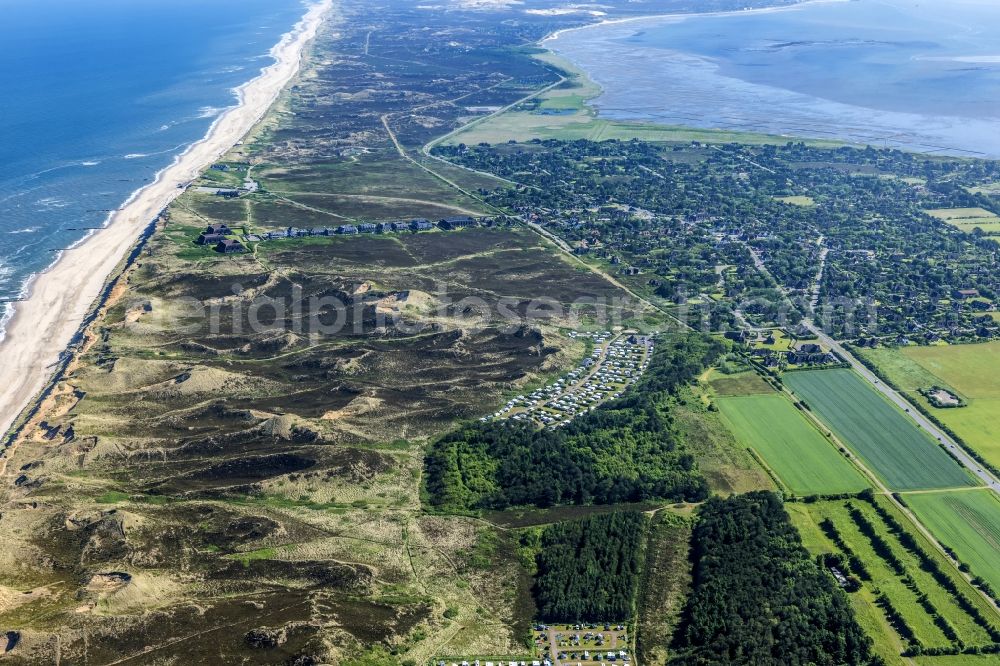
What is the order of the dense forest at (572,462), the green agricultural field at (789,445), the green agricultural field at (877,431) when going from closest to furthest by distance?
the dense forest at (572,462)
the green agricultural field at (789,445)
the green agricultural field at (877,431)

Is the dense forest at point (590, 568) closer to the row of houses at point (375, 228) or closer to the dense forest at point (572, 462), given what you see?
the dense forest at point (572, 462)

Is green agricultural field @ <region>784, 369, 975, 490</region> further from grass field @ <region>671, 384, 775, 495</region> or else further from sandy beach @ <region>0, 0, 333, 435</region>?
sandy beach @ <region>0, 0, 333, 435</region>

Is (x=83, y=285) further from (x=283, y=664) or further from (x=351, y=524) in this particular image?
(x=283, y=664)

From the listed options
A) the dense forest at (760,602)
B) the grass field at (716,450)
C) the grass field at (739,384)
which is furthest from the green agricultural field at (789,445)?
the dense forest at (760,602)

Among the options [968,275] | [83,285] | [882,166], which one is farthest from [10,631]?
[882,166]

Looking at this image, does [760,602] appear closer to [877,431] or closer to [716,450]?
[716,450]

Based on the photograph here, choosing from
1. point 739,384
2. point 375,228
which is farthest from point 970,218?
point 375,228
